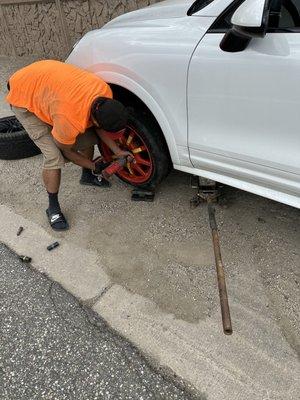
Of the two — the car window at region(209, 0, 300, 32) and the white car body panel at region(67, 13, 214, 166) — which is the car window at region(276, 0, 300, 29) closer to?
the car window at region(209, 0, 300, 32)

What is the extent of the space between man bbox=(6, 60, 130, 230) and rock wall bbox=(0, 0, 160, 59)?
2.96m

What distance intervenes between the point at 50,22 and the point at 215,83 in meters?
5.45

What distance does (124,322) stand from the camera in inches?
83.7

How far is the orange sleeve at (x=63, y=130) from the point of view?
8.07 feet

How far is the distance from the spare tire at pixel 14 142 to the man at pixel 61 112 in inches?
36.7

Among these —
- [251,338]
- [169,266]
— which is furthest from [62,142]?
[251,338]

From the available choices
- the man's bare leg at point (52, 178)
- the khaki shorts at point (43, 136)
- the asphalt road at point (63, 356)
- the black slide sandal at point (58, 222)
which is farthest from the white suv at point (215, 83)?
the asphalt road at point (63, 356)

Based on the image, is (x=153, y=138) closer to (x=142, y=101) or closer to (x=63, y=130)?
(x=142, y=101)

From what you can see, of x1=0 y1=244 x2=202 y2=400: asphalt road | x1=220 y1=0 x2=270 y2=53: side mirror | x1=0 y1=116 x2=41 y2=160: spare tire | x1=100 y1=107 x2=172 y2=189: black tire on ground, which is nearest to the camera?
x1=220 y1=0 x2=270 y2=53: side mirror

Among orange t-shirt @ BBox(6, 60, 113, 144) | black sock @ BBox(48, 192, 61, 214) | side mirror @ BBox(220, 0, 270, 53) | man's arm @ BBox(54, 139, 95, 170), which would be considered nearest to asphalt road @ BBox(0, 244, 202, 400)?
black sock @ BBox(48, 192, 61, 214)

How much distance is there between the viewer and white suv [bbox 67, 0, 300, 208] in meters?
1.89

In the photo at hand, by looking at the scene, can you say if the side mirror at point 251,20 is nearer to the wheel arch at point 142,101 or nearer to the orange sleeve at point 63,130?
the wheel arch at point 142,101

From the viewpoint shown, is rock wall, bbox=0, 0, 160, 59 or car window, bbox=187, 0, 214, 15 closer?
car window, bbox=187, 0, 214, 15

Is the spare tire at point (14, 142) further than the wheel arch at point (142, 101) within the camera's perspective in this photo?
Yes
